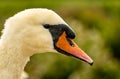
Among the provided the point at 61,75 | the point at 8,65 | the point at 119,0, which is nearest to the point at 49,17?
the point at 8,65

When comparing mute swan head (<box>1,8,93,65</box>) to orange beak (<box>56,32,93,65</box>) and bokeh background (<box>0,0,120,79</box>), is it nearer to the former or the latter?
orange beak (<box>56,32,93,65</box>)

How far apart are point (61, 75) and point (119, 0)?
8504mm

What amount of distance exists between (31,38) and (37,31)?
7 cm

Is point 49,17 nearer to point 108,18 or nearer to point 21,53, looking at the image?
point 21,53

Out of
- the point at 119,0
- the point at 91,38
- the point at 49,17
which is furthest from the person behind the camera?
the point at 119,0

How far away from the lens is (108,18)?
1477 cm

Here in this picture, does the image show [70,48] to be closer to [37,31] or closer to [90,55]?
[37,31]

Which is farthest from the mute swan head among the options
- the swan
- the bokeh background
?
the bokeh background

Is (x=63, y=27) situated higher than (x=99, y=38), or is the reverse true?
(x=63, y=27)

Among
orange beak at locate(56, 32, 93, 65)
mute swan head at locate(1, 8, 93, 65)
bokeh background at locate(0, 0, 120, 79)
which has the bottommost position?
bokeh background at locate(0, 0, 120, 79)

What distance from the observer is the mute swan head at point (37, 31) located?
168 inches

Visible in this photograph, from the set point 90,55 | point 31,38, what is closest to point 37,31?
point 31,38

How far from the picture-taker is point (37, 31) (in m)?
4.32

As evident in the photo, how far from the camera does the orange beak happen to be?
4.36 m
